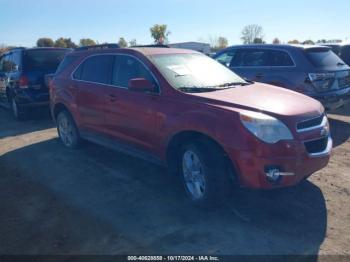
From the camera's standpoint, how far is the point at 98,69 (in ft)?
19.0

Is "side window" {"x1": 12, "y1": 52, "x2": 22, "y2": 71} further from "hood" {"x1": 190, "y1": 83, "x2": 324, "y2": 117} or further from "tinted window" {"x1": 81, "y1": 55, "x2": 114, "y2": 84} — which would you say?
"hood" {"x1": 190, "y1": 83, "x2": 324, "y2": 117}

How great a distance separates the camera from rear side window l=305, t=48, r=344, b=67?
7539mm

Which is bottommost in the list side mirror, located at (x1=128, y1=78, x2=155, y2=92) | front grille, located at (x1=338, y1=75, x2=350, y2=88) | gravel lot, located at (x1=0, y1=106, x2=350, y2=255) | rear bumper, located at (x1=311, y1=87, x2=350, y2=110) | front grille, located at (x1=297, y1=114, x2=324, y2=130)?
gravel lot, located at (x1=0, y1=106, x2=350, y2=255)

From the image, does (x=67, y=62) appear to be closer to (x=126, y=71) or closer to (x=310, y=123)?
(x=126, y=71)

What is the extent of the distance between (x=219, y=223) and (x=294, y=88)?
4.50 metres

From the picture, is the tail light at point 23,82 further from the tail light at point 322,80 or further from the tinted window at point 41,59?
the tail light at point 322,80

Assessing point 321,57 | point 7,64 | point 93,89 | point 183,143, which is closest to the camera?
point 183,143

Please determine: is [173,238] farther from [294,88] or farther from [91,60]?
[294,88]

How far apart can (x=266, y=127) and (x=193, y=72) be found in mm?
1577

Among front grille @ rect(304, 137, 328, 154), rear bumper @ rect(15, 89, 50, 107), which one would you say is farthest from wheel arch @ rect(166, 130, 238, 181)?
rear bumper @ rect(15, 89, 50, 107)

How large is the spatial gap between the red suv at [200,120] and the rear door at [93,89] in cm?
2

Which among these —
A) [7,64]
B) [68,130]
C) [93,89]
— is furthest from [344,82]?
[7,64]

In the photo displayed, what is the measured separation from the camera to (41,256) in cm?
341

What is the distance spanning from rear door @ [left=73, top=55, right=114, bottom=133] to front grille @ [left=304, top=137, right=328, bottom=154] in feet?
9.92
